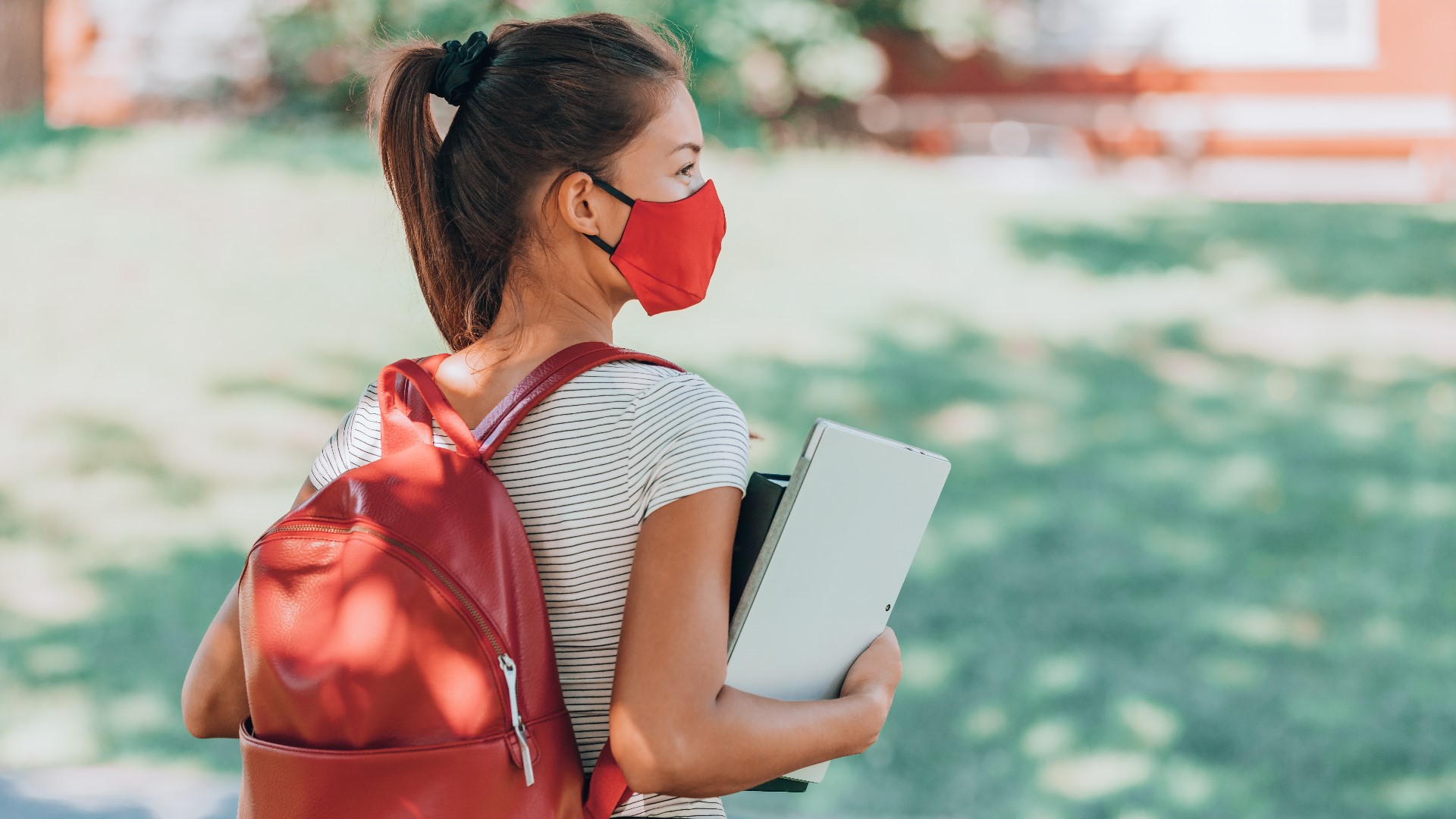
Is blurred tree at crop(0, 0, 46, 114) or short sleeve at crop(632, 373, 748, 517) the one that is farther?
blurred tree at crop(0, 0, 46, 114)

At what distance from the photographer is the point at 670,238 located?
65.3 inches

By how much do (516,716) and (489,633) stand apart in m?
0.08

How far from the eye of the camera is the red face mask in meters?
1.60

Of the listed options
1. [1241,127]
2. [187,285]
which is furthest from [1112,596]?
[1241,127]

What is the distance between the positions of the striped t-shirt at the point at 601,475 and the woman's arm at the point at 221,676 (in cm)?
34

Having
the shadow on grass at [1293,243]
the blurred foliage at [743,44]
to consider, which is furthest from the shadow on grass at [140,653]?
the blurred foliage at [743,44]

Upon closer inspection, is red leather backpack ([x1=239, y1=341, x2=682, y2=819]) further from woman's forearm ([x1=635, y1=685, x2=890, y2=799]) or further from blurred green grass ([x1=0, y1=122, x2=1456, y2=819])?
blurred green grass ([x1=0, y1=122, x2=1456, y2=819])

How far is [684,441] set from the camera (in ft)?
4.43

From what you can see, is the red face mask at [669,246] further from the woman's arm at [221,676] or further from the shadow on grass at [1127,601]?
the shadow on grass at [1127,601]

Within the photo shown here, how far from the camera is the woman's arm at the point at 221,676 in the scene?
161 centimetres

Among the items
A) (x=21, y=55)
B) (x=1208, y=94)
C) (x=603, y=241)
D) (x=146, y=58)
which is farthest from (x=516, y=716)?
(x=146, y=58)

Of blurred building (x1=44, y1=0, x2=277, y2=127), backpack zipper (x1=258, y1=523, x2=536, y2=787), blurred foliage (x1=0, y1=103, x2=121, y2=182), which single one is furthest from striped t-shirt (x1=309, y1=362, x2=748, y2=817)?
blurred building (x1=44, y1=0, x2=277, y2=127)

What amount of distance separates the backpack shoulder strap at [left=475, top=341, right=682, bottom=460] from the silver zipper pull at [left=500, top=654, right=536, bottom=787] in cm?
22

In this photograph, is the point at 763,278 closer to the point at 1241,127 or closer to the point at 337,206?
the point at 337,206
